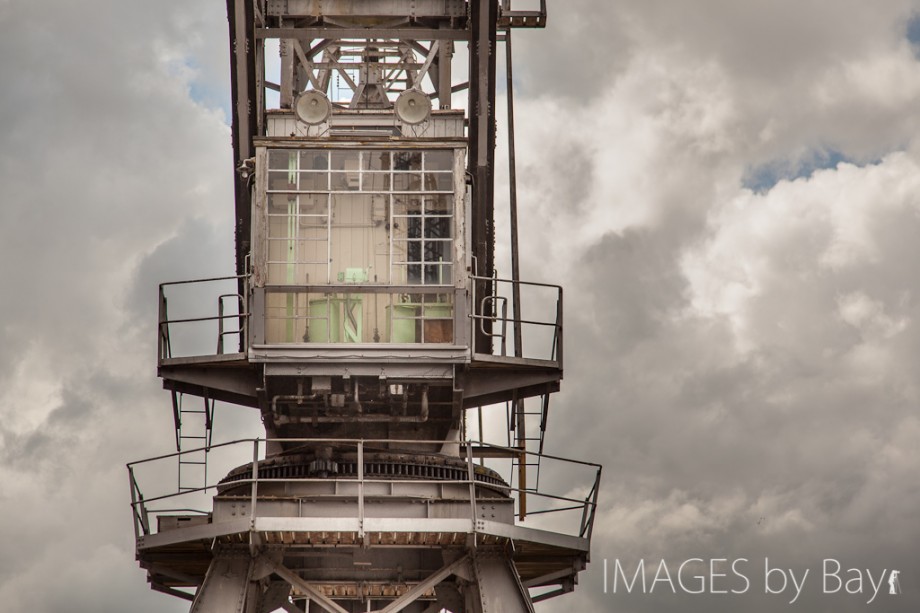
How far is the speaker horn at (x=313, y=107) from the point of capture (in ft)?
105

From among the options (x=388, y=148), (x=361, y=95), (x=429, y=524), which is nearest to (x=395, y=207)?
(x=388, y=148)

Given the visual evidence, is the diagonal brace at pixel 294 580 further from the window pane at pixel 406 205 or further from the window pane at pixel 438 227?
the window pane at pixel 406 205

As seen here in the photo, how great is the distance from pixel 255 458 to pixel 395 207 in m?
5.03

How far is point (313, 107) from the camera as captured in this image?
3203 centimetres

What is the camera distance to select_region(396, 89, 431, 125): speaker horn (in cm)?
3203

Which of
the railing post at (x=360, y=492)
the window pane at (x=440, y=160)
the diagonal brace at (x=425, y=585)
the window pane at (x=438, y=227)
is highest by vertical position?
the window pane at (x=440, y=160)

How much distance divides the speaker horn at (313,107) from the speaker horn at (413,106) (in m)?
1.24

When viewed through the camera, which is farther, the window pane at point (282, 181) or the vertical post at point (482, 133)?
the vertical post at point (482, 133)

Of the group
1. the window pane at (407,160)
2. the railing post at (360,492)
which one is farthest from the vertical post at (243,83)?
the railing post at (360,492)

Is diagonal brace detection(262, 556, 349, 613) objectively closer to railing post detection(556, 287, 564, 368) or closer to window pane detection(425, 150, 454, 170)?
railing post detection(556, 287, 564, 368)

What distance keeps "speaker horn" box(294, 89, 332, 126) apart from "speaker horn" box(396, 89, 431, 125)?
4.08ft

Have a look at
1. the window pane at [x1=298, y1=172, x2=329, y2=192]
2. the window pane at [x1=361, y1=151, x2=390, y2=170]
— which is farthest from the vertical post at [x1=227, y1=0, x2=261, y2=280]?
the window pane at [x1=361, y1=151, x2=390, y2=170]

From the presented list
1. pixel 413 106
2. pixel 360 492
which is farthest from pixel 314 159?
pixel 360 492

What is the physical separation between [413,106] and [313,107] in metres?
1.75
